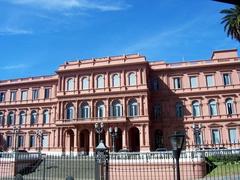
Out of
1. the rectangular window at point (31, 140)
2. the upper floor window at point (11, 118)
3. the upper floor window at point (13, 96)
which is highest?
the upper floor window at point (13, 96)

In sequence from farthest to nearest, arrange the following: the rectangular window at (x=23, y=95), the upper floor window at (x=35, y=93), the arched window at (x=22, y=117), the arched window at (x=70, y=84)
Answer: the rectangular window at (x=23, y=95) < the upper floor window at (x=35, y=93) < the arched window at (x=22, y=117) < the arched window at (x=70, y=84)

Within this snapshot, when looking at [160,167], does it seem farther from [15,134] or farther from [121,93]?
[15,134]

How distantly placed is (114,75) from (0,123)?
24016mm

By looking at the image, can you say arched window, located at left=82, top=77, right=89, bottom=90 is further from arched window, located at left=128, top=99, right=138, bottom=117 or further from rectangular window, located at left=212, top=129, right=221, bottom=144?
rectangular window, located at left=212, top=129, right=221, bottom=144

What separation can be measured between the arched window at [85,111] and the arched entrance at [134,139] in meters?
7.13

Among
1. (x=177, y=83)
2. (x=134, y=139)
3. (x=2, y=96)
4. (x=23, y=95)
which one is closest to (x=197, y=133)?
(x=177, y=83)

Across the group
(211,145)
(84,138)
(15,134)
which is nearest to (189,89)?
(211,145)

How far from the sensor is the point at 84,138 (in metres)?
44.0

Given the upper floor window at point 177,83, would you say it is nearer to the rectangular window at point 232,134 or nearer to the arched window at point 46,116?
the rectangular window at point 232,134

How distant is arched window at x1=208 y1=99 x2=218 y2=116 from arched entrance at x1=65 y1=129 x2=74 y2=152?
71.7 feet

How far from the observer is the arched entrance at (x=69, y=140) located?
1671 inches

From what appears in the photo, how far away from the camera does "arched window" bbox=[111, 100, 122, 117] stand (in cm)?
4191

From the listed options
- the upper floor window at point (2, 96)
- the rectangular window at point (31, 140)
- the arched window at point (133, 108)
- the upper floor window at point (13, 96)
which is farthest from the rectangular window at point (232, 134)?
the upper floor window at point (2, 96)

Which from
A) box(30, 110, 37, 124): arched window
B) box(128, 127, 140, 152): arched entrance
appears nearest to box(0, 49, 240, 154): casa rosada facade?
box(128, 127, 140, 152): arched entrance
